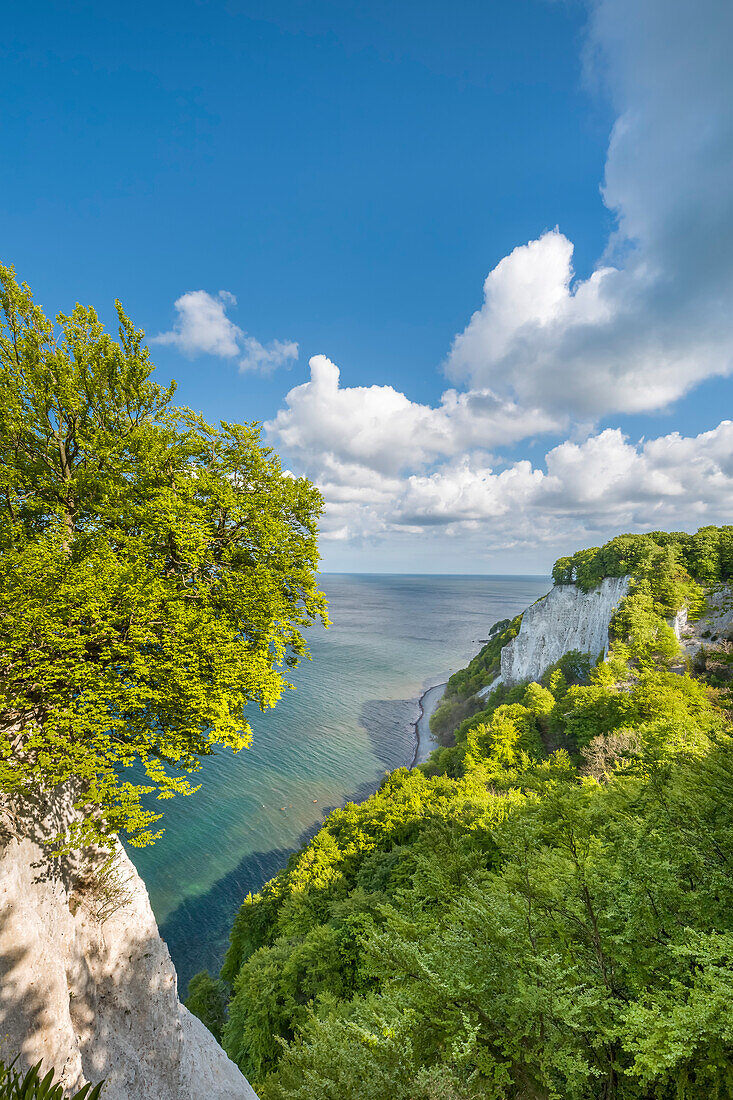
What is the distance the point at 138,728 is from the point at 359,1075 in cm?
822

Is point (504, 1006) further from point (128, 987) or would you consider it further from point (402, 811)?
point (402, 811)

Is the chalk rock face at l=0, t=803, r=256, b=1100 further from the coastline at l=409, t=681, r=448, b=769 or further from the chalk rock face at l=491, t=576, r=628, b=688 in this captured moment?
the coastline at l=409, t=681, r=448, b=769

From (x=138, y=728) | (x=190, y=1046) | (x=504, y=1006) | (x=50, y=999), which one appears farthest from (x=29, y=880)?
(x=504, y=1006)

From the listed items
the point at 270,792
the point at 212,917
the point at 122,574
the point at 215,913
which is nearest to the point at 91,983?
the point at 122,574

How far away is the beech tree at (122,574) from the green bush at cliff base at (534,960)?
6.32 metres

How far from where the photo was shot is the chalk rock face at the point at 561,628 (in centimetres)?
4856

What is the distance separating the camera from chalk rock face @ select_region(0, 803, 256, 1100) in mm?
8156

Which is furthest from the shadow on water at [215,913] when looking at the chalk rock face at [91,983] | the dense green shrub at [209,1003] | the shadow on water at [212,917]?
the chalk rock face at [91,983]

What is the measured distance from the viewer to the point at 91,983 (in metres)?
9.95

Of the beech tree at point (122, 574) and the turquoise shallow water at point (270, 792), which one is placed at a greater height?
the beech tree at point (122, 574)

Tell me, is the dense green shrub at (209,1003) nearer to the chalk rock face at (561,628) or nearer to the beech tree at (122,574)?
the beech tree at (122,574)

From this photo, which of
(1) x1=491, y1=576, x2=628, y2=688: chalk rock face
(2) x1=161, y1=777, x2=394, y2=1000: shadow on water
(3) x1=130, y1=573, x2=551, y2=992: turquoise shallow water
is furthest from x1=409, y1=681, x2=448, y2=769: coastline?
(2) x1=161, y1=777, x2=394, y2=1000: shadow on water

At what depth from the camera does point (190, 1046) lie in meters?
11.5

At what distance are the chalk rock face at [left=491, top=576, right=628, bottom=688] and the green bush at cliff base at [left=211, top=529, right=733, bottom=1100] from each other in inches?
1187
